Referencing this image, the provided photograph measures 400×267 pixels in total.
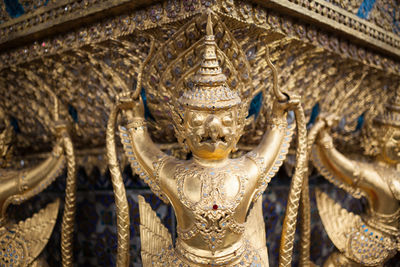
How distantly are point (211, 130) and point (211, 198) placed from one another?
166 millimetres

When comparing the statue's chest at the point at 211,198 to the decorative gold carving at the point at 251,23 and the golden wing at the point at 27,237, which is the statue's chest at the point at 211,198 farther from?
the golden wing at the point at 27,237

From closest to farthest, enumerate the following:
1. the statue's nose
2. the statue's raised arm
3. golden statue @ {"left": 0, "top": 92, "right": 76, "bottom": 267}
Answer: the statue's nose, the statue's raised arm, golden statue @ {"left": 0, "top": 92, "right": 76, "bottom": 267}

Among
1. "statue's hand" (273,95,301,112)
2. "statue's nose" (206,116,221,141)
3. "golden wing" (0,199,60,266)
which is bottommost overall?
"golden wing" (0,199,60,266)

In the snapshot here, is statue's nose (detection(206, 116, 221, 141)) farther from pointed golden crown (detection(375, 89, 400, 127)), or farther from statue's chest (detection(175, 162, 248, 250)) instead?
pointed golden crown (detection(375, 89, 400, 127))

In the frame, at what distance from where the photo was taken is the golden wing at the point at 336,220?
3.91ft

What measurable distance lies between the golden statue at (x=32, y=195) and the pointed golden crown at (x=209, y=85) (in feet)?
1.58

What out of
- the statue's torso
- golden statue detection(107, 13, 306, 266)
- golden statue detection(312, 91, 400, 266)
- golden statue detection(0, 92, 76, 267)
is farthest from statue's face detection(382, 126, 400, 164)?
golden statue detection(0, 92, 76, 267)

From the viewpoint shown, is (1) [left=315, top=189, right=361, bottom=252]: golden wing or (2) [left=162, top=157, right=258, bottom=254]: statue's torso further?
(1) [left=315, top=189, right=361, bottom=252]: golden wing

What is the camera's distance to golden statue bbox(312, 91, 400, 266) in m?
1.15

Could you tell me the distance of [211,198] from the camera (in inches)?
33.5

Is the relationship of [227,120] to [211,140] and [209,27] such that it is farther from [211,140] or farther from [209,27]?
[209,27]

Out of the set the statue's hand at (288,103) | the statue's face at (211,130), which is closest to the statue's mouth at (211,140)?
the statue's face at (211,130)

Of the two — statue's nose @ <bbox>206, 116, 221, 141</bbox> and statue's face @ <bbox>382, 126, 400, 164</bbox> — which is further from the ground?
statue's nose @ <bbox>206, 116, 221, 141</bbox>

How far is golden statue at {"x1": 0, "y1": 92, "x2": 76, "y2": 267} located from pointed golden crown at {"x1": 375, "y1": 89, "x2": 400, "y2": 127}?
100 centimetres
